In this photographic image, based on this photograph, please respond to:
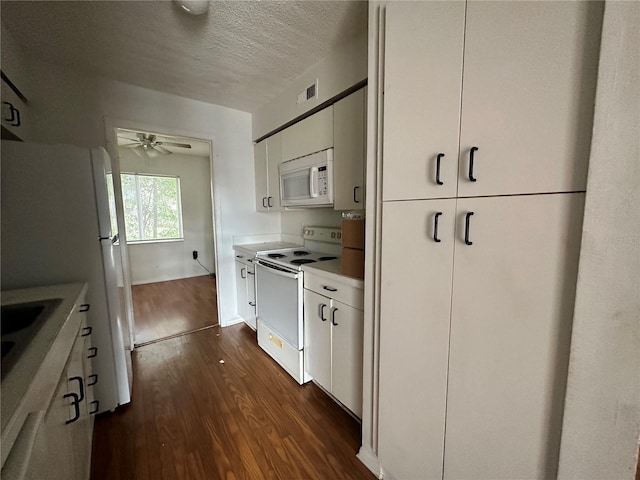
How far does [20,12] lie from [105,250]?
136cm

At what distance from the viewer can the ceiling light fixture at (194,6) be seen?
1343mm

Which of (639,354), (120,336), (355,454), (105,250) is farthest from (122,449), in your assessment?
(639,354)

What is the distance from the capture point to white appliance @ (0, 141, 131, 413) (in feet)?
4.40

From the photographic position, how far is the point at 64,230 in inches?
57.2

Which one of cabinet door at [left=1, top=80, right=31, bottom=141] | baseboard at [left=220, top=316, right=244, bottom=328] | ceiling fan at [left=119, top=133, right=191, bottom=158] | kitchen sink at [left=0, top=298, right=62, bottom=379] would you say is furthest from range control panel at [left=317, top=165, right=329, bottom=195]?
ceiling fan at [left=119, top=133, right=191, bottom=158]

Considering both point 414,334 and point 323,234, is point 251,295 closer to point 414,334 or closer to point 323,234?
point 323,234

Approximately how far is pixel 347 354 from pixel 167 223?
4672 mm

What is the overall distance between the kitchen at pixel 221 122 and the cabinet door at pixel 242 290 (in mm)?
97

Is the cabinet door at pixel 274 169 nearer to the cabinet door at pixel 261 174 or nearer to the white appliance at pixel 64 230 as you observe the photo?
the cabinet door at pixel 261 174

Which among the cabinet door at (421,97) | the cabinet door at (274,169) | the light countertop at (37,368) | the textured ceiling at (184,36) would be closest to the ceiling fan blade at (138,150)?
the textured ceiling at (184,36)

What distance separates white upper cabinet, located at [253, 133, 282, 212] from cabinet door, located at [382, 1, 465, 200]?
1.65 meters

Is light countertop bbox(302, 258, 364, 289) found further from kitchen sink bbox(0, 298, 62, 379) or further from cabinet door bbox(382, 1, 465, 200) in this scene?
kitchen sink bbox(0, 298, 62, 379)

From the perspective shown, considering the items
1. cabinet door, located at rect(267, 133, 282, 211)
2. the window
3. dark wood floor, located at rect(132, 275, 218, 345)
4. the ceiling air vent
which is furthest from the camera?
the window

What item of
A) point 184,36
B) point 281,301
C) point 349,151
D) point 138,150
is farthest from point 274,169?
point 138,150
